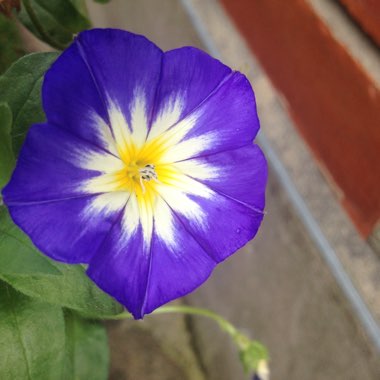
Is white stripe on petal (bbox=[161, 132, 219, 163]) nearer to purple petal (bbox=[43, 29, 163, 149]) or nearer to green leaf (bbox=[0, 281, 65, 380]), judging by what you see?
purple petal (bbox=[43, 29, 163, 149])

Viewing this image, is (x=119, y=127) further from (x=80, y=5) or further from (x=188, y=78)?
(x=80, y=5)

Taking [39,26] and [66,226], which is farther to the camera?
[39,26]

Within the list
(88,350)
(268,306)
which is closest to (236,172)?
(88,350)

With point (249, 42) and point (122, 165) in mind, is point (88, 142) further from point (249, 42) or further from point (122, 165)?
point (249, 42)

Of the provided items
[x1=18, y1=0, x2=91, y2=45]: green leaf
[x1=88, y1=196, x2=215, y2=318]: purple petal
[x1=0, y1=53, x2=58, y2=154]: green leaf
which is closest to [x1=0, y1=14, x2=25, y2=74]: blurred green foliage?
[x1=18, y1=0, x2=91, y2=45]: green leaf

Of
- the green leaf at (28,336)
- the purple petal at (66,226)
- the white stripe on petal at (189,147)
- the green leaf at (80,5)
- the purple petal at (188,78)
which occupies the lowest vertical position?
the green leaf at (28,336)

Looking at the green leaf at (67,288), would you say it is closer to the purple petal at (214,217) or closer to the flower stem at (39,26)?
the purple petal at (214,217)

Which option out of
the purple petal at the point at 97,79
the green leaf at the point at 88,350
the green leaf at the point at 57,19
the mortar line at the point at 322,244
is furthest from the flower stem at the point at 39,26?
the mortar line at the point at 322,244
